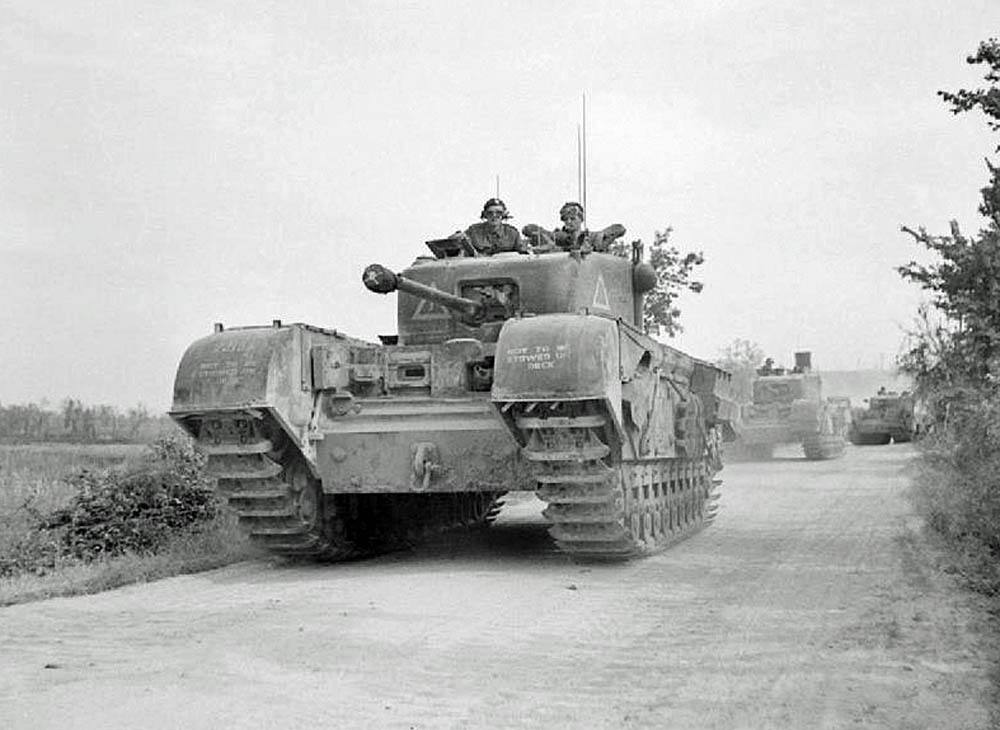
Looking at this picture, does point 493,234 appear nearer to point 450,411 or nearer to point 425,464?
point 450,411

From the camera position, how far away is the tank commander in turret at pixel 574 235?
11914 mm

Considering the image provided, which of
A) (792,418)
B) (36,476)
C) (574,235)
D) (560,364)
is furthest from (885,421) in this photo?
(560,364)

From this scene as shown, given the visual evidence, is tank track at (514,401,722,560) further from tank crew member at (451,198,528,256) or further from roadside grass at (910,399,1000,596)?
tank crew member at (451,198,528,256)

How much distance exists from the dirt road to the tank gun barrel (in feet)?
7.53

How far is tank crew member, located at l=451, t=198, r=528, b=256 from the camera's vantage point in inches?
472

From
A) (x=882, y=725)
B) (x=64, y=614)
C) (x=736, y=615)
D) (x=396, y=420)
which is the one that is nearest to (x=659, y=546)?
(x=396, y=420)

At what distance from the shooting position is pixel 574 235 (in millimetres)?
11906

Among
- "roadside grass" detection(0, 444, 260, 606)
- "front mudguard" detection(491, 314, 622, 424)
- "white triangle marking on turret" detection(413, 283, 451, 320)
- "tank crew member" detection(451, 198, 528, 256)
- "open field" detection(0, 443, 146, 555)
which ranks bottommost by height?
"roadside grass" detection(0, 444, 260, 606)

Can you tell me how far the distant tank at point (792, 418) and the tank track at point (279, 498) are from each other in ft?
58.3

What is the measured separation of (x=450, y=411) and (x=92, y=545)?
453cm

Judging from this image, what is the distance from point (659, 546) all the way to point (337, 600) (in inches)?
150

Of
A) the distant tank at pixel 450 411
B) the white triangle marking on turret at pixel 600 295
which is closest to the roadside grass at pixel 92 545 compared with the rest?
the distant tank at pixel 450 411

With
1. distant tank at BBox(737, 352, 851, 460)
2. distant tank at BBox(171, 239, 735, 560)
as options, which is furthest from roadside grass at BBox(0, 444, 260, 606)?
distant tank at BBox(737, 352, 851, 460)

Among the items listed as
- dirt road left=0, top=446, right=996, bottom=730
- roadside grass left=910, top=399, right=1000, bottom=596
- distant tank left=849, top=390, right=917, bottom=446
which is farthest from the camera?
distant tank left=849, top=390, right=917, bottom=446
